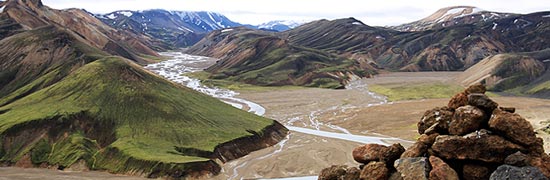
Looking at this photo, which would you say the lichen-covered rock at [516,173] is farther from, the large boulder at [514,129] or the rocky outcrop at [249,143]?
the rocky outcrop at [249,143]

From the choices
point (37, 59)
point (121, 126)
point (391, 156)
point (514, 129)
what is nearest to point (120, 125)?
point (121, 126)

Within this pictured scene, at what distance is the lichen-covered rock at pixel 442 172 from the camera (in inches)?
1396

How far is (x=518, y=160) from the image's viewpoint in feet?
114

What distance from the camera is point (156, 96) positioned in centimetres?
12488

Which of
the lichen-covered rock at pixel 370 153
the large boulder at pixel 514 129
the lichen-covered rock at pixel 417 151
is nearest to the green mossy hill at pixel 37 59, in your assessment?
the lichen-covered rock at pixel 370 153

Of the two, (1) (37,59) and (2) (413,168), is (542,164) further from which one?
(1) (37,59)

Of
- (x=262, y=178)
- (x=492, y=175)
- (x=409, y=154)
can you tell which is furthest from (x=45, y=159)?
(x=492, y=175)

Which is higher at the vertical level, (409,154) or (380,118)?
(409,154)

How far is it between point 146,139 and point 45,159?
1909cm

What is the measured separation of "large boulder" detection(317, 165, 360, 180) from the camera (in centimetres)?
4097

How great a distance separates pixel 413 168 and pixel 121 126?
8439cm

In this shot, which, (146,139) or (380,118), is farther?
(380,118)

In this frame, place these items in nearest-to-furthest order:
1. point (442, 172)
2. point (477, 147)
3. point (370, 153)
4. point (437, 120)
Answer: point (442, 172)
point (477, 147)
point (437, 120)
point (370, 153)

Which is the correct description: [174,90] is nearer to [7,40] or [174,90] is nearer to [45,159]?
[45,159]
